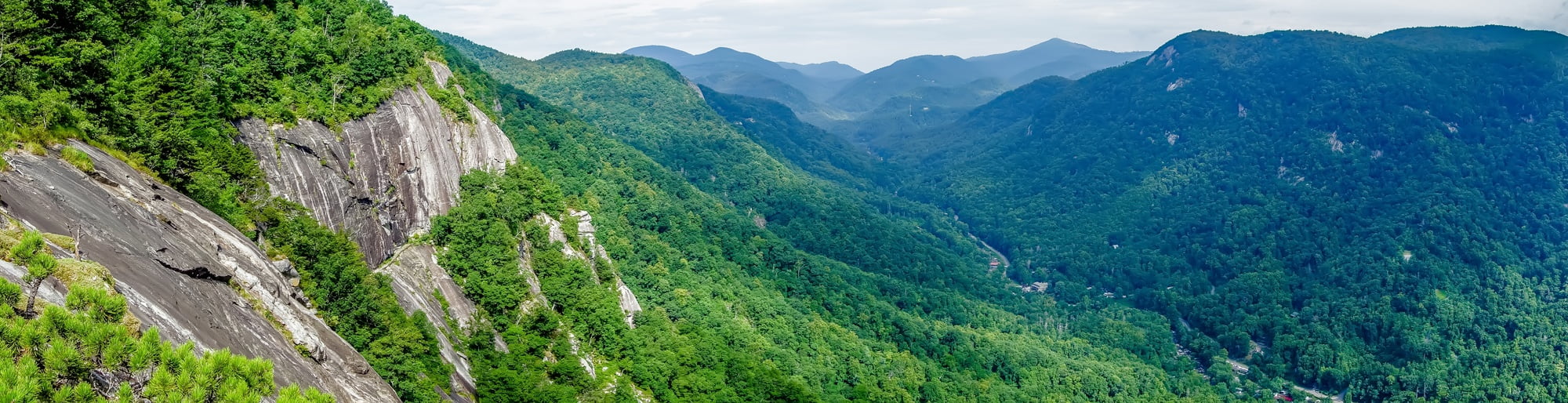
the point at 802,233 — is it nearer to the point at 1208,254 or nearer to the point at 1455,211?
the point at 1208,254

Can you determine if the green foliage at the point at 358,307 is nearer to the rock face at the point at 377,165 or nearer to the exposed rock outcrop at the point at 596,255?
the rock face at the point at 377,165

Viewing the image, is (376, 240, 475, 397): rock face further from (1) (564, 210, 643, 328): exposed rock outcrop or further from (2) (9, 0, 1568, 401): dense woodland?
(1) (564, 210, 643, 328): exposed rock outcrop

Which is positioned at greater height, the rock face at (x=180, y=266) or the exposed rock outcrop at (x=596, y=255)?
the rock face at (x=180, y=266)

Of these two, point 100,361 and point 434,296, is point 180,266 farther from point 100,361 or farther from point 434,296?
point 434,296

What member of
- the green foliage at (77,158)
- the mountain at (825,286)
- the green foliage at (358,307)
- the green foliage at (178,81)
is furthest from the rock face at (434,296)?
the green foliage at (77,158)

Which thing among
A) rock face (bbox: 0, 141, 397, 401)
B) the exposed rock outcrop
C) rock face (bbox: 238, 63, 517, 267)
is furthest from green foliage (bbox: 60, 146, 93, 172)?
the exposed rock outcrop

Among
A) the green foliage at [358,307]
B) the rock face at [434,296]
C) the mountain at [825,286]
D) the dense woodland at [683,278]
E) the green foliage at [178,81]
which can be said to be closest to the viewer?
the green foliage at [178,81]
